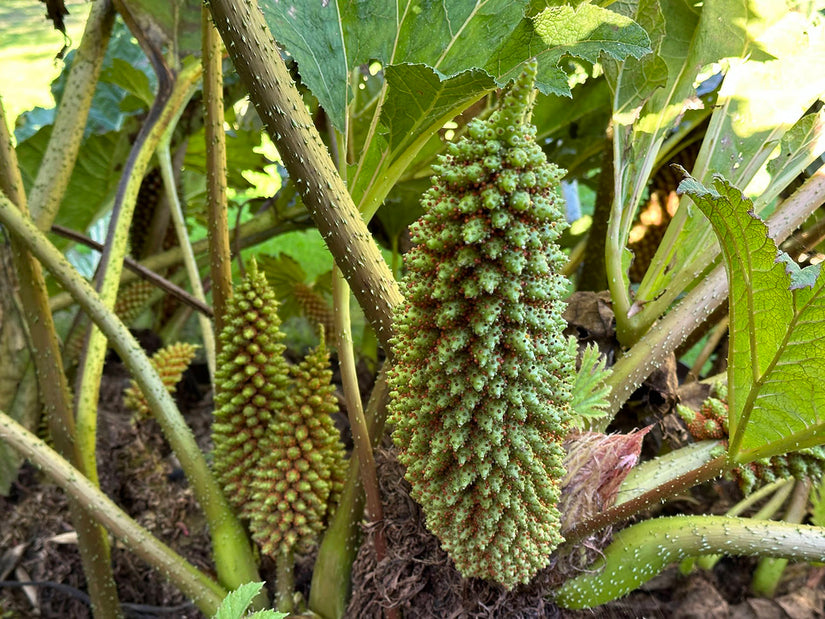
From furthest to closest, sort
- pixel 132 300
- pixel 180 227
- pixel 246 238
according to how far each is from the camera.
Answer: pixel 246 238 → pixel 132 300 → pixel 180 227

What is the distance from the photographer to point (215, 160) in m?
0.89

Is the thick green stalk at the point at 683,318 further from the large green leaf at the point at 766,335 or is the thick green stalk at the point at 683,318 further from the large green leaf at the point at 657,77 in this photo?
the large green leaf at the point at 766,335

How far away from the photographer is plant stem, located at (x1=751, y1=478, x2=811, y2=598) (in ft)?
3.44

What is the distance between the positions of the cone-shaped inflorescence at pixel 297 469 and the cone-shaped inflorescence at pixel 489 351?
0.77 feet

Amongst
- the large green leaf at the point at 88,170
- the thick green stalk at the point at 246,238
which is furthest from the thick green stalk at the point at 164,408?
the large green leaf at the point at 88,170

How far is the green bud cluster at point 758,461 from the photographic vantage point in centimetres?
79

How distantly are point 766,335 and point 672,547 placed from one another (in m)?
0.28

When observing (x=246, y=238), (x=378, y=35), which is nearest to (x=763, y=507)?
(x=378, y=35)

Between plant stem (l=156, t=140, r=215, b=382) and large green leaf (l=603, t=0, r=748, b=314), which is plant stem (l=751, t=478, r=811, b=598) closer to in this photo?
large green leaf (l=603, t=0, r=748, b=314)

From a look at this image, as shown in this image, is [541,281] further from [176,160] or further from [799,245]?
[176,160]

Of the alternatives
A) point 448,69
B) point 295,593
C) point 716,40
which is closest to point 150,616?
point 295,593

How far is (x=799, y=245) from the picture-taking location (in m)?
1.21

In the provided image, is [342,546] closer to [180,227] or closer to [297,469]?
[297,469]

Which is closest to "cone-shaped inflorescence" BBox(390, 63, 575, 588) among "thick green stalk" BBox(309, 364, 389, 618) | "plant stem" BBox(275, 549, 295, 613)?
"thick green stalk" BBox(309, 364, 389, 618)
